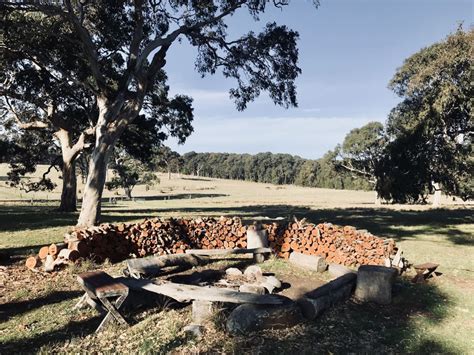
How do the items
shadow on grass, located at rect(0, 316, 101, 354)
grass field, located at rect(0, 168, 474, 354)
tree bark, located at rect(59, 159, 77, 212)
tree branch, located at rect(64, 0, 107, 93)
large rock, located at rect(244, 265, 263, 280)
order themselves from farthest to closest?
1. tree bark, located at rect(59, 159, 77, 212)
2. tree branch, located at rect(64, 0, 107, 93)
3. large rock, located at rect(244, 265, 263, 280)
4. grass field, located at rect(0, 168, 474, 354)
5. shadow on grass, located at rect(0, 316, 101, 354)

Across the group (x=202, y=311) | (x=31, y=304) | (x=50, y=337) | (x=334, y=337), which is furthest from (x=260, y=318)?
(x=31, y=304)

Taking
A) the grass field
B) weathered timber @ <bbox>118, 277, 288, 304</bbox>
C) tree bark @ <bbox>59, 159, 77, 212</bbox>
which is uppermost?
tree bark @ <bbox>59, 159, 77, 212</bbox>

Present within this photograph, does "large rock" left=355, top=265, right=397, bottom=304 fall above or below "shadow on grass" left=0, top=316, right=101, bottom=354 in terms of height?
above

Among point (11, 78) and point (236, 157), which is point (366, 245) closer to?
point (11, 78)

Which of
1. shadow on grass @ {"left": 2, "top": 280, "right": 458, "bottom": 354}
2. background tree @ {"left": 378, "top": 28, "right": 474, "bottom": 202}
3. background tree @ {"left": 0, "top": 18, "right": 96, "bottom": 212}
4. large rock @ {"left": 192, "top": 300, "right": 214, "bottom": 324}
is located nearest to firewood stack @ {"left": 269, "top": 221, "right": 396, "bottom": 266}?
shadow on grass @ {"left": 2, "top": 280, "right": 458, "bottom": 354}

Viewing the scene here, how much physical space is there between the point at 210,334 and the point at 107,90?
36.5 ft

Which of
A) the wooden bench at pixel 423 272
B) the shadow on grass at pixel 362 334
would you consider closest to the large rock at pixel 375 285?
the shadow on grass at pixel 362 334

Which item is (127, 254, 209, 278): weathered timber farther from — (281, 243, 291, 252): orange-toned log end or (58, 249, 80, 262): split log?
(281, 243, 291, 252): orange-toned log end

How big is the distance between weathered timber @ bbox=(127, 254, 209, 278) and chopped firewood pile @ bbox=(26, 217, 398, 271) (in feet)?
5.24

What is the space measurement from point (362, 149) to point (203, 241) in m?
A: 39.9

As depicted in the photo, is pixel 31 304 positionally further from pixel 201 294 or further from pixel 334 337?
pixel 334 337

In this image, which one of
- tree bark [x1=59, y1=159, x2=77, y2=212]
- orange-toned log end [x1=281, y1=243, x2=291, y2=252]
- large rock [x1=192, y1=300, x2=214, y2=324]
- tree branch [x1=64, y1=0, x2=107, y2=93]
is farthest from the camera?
tree bark [x1=59, y1=159, x2=77, y2=212]

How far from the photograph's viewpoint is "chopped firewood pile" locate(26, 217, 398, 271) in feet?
30.2

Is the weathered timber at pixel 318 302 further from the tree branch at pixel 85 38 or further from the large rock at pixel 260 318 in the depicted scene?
the tree branch at pixel 85 38
